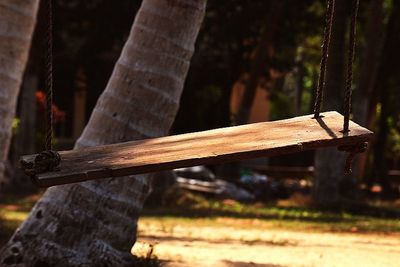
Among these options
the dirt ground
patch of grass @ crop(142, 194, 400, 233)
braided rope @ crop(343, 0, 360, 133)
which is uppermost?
braided rope @ crop(343, 0, 360, 133)

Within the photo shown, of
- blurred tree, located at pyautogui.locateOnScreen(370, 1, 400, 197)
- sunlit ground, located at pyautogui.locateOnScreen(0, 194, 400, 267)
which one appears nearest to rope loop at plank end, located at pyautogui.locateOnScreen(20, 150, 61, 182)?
sunlit ground, located at pyautogui.locateOnScreen(0, 194, 400, 267)

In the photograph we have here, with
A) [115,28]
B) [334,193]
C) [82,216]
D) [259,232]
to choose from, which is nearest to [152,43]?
[82,216]

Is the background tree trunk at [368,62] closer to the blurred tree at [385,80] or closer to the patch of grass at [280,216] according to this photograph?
the patch of grass at [280,216]

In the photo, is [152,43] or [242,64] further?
[242,64]

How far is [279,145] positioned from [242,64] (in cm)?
2162

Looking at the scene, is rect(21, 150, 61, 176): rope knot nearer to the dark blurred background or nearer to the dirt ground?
the dirt ground

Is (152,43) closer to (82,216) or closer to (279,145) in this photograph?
(82,216)

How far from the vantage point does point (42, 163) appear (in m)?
4.46

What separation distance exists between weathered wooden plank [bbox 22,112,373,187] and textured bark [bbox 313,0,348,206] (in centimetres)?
1153

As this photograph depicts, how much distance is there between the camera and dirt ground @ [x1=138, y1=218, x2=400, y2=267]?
25.5 ft

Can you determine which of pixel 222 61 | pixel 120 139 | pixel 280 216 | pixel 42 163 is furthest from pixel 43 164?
pixel 222 61

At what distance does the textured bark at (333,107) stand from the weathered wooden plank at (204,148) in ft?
37.8

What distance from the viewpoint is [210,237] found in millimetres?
10336

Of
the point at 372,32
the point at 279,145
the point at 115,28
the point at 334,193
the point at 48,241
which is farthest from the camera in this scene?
the point at 115,28
